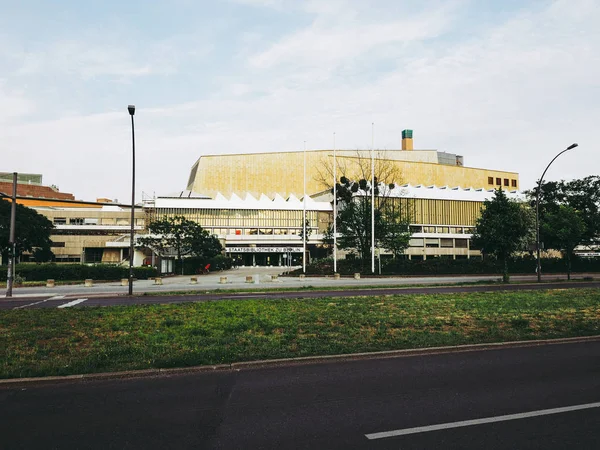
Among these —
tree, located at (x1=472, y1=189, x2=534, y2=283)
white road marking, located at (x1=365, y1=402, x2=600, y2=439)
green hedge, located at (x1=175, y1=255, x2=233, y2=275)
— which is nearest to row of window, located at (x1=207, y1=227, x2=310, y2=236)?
green hedge, located at (x1=175, y1=255, x2=233, y2=275)

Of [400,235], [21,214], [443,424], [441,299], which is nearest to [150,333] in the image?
[443,424]

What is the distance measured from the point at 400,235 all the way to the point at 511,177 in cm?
8826

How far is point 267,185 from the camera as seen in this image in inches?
4316

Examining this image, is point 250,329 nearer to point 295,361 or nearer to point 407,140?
point 295,361

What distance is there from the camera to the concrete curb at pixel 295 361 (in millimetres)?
7723

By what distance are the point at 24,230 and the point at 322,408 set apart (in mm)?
56436

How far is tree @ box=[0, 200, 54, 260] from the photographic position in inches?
1918

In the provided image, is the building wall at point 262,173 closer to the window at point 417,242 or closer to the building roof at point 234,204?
the building roof at point 234,204

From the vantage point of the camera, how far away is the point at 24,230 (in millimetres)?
52344

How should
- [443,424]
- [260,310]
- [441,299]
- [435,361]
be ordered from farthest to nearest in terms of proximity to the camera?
[441,299]
[260,310]
[435,361]
[443,424]

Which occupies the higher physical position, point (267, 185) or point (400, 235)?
point (267, 185)

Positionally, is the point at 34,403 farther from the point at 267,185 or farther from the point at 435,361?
the point at 267,185

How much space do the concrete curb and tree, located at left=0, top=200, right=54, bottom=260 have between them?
4756cm

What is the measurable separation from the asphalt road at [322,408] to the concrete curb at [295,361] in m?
0.18
